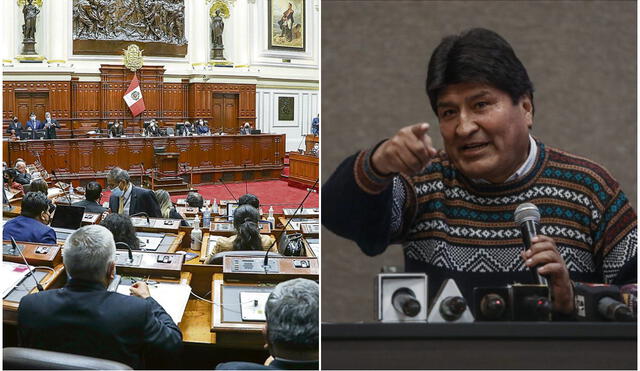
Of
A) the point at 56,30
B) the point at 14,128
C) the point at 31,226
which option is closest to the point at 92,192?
the point at 31,226

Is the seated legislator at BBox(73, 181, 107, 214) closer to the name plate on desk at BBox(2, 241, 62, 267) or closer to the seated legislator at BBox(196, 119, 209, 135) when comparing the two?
the name plate on desk at BBox(2, 241, 62, 267)

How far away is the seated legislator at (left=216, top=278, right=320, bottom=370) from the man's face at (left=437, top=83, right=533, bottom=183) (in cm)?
70

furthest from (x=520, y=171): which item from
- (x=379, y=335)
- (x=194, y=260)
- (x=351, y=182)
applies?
(x=194, y=260)

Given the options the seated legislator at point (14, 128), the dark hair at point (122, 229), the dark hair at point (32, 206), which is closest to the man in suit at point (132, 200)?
the dark hair at point (32, 206)

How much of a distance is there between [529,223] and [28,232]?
3.36m

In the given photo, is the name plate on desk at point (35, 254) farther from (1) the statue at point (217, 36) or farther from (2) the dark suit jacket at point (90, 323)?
(1) the statue at point (217, 36)

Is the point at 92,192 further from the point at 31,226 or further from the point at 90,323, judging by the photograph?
the point at 90,323

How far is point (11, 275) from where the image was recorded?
3.27 metres

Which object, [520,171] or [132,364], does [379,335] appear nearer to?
[520,171]

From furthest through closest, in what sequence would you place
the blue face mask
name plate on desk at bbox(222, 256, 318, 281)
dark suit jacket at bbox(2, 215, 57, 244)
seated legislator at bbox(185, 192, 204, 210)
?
seated legislator at bbox(185, 192, 204, 210)
the blue face mask
dark suit jacket at bbox(2, 215, 57, 244)
name plate on desk at bbox(222, 256, 318, 281)

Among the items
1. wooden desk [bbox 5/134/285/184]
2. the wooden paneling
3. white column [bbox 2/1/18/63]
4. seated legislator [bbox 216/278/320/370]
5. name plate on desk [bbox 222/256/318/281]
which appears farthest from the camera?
the wooden paneling

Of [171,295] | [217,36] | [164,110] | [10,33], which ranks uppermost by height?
[217,36]

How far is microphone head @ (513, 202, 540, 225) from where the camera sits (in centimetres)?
204

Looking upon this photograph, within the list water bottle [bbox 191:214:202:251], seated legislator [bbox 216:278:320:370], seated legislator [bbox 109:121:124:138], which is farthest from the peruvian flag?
seated legislator [bbox 216:278:320:370]
